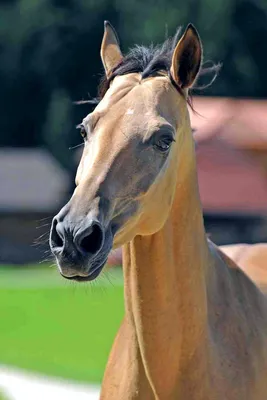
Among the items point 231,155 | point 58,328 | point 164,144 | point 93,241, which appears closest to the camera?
point 93,241

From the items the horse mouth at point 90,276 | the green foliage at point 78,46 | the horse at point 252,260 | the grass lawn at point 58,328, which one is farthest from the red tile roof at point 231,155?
the horse mouth at point 90,276

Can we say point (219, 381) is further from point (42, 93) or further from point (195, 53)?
point (42, 93)

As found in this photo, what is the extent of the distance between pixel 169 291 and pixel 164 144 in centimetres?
60

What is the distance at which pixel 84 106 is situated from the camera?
125 ft

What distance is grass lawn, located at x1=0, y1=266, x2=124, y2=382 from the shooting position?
1120 centimetres

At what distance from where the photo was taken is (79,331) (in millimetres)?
13500

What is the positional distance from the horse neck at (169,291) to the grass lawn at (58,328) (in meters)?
4.37

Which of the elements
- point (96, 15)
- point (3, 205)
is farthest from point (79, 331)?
point (96, 15)

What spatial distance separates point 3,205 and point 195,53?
32.9m

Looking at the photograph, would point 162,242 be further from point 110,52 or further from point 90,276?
point 110,52

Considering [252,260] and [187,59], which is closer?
[187,59]

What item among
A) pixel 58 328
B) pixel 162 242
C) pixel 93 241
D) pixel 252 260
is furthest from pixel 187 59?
pixel 58 328

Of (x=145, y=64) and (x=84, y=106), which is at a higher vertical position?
(x=145, y=64)

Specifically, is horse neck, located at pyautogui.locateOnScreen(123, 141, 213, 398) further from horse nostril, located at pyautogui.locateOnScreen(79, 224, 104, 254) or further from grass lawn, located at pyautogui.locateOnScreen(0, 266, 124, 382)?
grass lawn, located at pyautogui.locateOnScreen(0, 266, 124, 382)
